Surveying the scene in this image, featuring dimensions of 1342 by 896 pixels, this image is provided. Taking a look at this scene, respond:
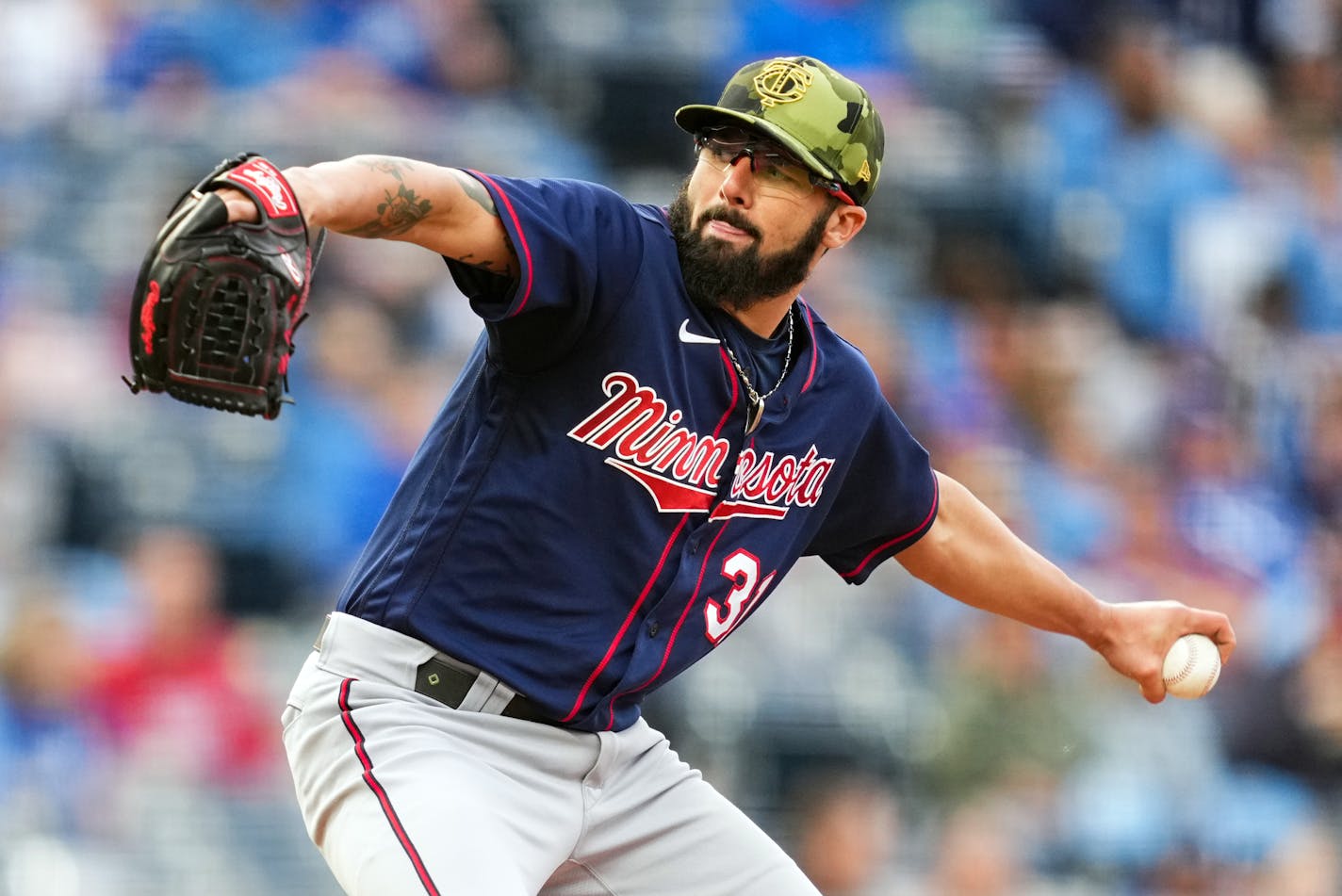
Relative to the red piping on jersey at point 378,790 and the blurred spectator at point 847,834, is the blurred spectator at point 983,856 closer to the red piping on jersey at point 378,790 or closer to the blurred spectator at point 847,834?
the blurred spectator at point 847,834

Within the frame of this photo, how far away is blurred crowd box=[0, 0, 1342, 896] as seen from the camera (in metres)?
6.56

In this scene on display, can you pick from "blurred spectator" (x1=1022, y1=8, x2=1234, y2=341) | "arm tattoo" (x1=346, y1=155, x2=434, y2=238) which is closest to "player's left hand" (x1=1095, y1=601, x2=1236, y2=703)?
"arm tattoo" (x1=346, y1=155, x2=434, y2=238)

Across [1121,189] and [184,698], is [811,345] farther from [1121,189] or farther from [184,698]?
[1121,189]

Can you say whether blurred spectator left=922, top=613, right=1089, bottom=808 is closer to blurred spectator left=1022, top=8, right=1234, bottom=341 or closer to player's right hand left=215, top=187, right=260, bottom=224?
blurred spectator left=1022, top=8, right=1234, bottom=341

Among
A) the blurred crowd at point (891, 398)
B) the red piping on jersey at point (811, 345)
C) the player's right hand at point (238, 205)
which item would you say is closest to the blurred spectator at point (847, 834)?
the blurred crowd at point (891, 398)

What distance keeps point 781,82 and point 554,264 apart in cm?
69

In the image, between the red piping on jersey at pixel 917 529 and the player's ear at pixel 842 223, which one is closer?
the player's ear at pixel 842 223

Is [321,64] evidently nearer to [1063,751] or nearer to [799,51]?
[799,51]

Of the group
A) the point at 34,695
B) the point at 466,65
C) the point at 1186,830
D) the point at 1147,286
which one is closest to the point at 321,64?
the point at 466,65

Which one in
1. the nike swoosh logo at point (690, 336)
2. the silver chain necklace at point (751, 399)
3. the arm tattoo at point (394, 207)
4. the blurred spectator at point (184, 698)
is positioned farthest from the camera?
the blurred spectator at point (184, 698)

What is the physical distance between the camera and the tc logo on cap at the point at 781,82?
3.40m

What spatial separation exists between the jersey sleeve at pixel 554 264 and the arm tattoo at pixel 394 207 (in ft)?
0.64

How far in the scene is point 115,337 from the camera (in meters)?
7.45

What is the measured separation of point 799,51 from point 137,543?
4.37m
